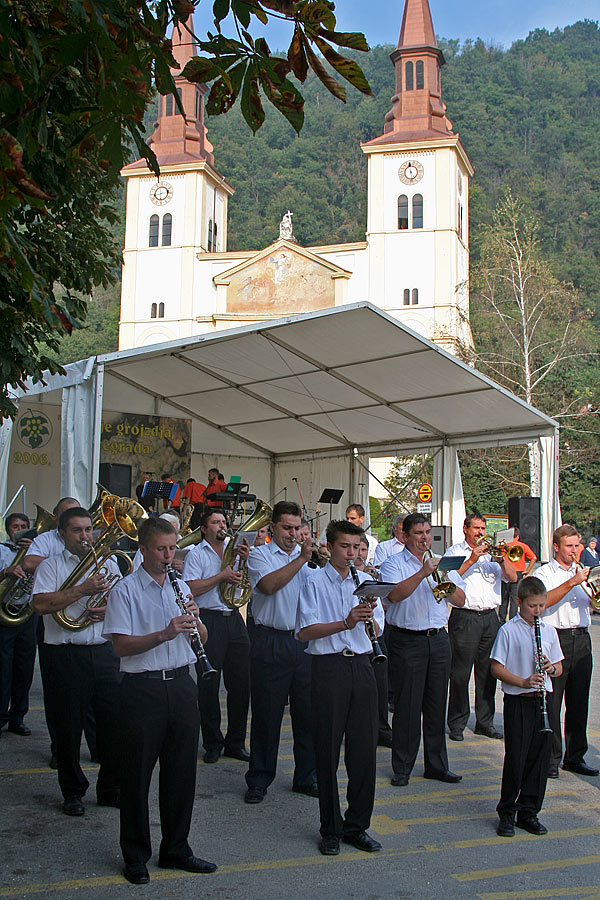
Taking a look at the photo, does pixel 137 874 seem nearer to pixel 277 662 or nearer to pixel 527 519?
pixel 277 662

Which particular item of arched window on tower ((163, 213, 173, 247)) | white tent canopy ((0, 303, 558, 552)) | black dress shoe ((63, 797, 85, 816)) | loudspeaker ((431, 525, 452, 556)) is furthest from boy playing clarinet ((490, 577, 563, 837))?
arched window on tower ((163, 213, 173, 247))

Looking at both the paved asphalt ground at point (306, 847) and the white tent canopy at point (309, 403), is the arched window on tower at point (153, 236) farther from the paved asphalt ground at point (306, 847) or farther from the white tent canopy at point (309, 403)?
the paved asphalt ground at point (306, 847)

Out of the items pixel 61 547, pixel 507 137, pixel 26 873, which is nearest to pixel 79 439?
pixel 61 547

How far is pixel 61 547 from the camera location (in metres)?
6.12

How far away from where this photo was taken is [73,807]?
5270 mm

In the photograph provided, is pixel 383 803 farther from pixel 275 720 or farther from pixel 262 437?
pixel 262 437

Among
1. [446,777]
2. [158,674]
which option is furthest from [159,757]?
[446,777]

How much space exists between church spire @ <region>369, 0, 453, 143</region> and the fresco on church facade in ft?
33.3

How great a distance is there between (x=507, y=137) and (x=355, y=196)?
27.4m

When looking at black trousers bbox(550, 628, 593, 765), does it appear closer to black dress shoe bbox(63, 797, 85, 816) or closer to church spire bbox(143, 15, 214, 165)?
black dress shoe bbox(63, 797, 85, 816)

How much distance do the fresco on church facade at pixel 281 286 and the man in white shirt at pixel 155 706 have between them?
42.1 metres

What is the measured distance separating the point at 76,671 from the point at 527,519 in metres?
11.6

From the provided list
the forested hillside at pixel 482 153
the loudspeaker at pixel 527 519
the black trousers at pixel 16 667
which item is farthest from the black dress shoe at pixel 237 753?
the forested hillside at pixel 482 153

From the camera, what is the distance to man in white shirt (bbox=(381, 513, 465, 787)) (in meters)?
6.32
